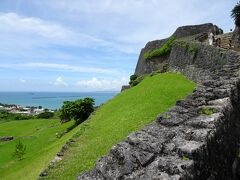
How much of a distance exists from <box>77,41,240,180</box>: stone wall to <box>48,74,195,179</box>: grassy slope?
18.9ft

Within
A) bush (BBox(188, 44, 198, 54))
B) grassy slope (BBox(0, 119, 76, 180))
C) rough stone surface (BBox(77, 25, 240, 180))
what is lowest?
grassy slope (BBox(0, 119, 76, 180))

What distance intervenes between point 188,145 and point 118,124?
44.5 ft

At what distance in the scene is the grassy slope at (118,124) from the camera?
15591 mm

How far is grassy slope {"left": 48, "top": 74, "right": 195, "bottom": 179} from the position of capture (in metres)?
15.6

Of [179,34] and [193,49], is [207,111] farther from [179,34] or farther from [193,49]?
[179,34]

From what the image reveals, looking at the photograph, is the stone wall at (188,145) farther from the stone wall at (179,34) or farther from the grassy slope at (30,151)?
the stone wall at (179,34)

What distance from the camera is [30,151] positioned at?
109ft

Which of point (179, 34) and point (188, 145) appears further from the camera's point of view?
point (179, 34)

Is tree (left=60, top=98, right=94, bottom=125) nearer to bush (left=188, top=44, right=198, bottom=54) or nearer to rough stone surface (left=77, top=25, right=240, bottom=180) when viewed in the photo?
bush (left=188, top=44, right=198, bottom=54)

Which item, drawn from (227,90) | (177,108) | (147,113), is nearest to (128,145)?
(177,108)

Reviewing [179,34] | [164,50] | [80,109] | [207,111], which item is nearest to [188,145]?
[207,111]

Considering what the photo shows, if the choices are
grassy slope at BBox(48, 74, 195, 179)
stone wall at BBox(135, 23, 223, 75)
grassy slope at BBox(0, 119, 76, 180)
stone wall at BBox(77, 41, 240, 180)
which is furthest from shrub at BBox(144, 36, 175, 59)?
stone wall at BBox(77, 41, 240, 180)

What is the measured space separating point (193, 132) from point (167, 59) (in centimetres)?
3395

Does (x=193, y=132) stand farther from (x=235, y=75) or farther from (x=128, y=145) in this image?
(x=235, y=75)
